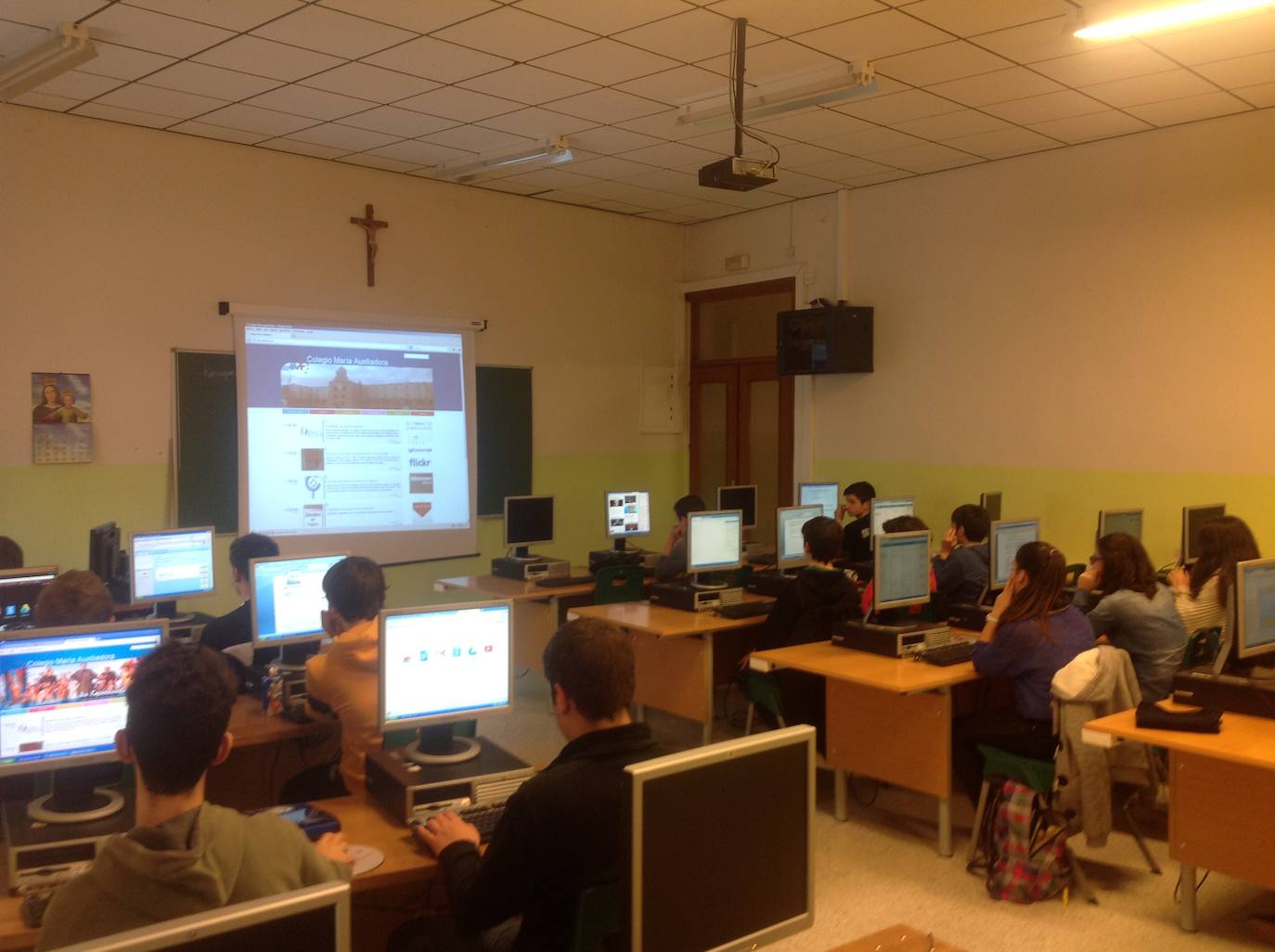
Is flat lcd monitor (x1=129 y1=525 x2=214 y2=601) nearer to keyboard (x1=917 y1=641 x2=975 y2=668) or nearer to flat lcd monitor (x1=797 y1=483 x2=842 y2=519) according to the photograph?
keyboard (x1=917 y1=641 x2=975 y2=668)

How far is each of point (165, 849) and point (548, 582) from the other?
5211mm

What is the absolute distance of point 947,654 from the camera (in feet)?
15.0

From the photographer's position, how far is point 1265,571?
4.01m

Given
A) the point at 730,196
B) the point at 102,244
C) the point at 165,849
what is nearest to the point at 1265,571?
the point at 165,849

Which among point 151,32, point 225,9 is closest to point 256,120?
point 151,32

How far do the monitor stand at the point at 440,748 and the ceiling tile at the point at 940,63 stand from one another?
150 inches

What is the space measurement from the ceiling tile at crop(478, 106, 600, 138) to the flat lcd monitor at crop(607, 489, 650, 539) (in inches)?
98.2

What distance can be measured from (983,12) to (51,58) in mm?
4118

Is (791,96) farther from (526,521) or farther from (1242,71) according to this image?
(526,521)

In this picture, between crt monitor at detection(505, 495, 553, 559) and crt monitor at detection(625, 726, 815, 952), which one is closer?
crt monitor at detection(625, 726, 815, 952)

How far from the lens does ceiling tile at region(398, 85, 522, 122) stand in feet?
19.0

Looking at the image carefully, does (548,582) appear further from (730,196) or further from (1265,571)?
(1265,571)

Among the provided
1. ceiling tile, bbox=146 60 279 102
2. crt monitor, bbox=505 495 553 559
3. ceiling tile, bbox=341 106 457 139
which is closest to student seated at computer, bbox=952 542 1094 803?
crt monitor, bbox=505 495 553 559

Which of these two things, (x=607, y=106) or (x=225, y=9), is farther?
(x=607, y=106)
